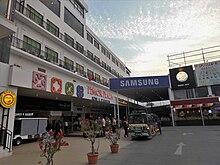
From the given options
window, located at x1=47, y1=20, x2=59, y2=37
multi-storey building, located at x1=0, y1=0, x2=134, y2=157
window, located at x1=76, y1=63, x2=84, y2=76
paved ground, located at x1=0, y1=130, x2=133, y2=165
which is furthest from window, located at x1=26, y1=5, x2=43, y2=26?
paved ground, located at x1=0, y1=130, x2=133, y2=165

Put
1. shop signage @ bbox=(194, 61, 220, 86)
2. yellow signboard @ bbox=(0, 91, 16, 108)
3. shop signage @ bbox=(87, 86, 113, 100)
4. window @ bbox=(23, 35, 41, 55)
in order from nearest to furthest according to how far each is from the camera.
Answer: yellow signboard @ bbox=(0, 91, 16, 108)
window @ bbox=(23, 35, 41, 55)
shop signage @ bbox=(87, 86, 113, 100)
shop signage @ bbox=(194, 61, 220, 86)

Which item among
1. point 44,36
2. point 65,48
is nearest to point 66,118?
point 65,48

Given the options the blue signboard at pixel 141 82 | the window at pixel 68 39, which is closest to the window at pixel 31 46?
the window at pixel 68 39

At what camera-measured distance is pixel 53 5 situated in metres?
22.0

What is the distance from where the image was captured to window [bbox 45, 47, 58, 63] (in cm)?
1959

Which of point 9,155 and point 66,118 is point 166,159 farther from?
point 66,118

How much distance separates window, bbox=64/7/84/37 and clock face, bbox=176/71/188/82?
59.9 ft

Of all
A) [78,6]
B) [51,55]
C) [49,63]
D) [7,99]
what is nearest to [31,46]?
[49,63]

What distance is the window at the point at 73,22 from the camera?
25.0 metres

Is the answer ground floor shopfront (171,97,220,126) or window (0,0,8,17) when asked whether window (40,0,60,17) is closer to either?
window (0,0,8,17)

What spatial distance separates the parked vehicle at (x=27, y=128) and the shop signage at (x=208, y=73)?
24.5m

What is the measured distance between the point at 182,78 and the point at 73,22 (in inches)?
805

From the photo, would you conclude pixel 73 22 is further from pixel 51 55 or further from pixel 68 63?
pixel 51 55

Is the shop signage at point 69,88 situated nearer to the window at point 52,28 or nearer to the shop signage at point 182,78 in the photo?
the window at point 52,28
